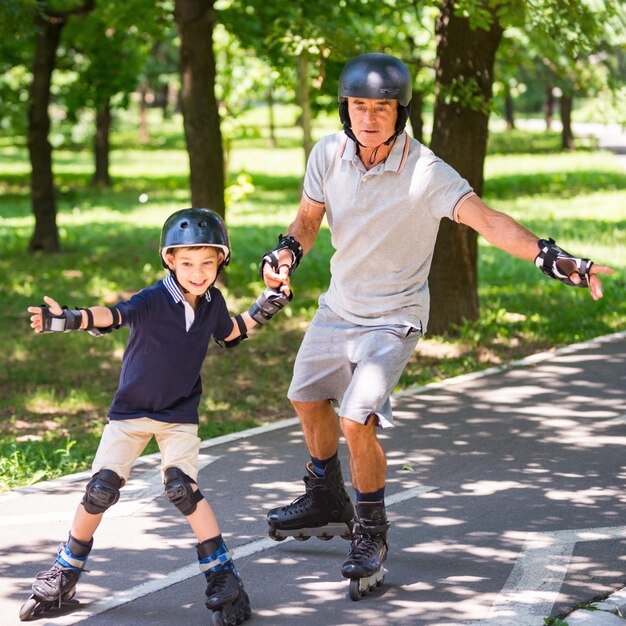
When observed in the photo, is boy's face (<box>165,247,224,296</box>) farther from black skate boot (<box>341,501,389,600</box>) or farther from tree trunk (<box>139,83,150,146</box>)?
tree trunk (<box>139,83,150,146</box>)

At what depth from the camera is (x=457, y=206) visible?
16.5 ft

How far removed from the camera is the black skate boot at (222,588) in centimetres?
477

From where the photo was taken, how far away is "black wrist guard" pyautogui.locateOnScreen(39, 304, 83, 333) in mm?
4594

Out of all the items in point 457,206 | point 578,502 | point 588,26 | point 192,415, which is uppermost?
point 588,26

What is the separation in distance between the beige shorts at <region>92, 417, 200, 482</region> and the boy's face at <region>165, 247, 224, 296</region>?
0.57 metres

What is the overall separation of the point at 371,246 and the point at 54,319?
142cm

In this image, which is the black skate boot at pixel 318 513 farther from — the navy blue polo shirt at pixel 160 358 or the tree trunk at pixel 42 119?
the tree trunk at pixel 42 119

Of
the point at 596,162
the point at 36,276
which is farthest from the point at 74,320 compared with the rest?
the point at 596,162

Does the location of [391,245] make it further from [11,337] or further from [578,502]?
[11,337]

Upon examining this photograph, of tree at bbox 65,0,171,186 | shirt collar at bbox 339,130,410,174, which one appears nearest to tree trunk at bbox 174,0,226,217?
tree at bbox 65,0,171,186

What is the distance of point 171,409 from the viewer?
4.92 metres

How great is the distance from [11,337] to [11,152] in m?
42.4

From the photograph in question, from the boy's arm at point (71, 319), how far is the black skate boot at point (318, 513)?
1484 millimetres

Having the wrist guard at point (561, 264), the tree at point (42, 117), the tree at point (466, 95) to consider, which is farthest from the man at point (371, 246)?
the tree at point (42, 117)
